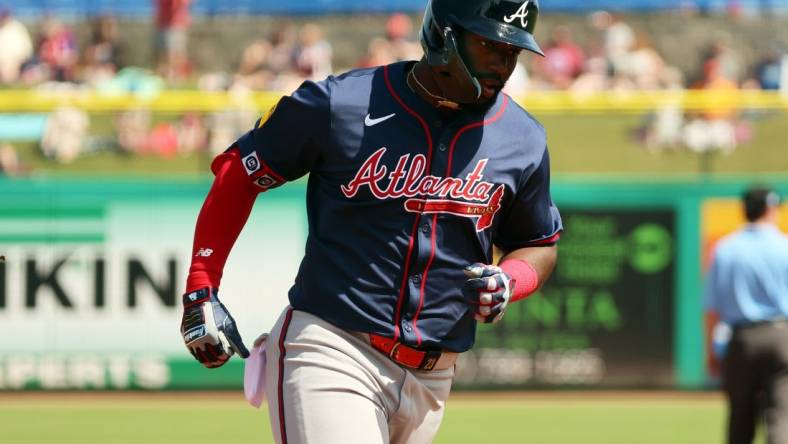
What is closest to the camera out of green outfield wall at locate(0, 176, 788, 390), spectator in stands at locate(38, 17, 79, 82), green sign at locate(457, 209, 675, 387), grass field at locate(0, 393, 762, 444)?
grass field at locate(0, 393, 762, 444)

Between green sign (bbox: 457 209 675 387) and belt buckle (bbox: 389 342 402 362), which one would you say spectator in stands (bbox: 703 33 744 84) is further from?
belt buckle (bbox: 389 342 402 362)

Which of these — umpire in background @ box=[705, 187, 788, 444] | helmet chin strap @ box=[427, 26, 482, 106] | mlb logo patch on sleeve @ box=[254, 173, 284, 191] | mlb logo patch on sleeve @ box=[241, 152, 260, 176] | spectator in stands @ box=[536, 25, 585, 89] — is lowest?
spectator in stands @ box=[536, 25, 585, 89]

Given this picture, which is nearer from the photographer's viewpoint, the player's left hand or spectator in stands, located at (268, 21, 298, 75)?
the player's left hand

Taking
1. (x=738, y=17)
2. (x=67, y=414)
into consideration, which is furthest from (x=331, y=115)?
(x=738, y=17)

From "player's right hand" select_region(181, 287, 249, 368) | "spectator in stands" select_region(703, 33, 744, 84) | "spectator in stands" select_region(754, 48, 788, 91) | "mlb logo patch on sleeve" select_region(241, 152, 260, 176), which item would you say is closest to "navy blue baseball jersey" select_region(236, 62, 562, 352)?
"mlb logo patch on sleeve" select_region(241, 152, 260, 176)

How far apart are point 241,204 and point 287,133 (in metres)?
0.29

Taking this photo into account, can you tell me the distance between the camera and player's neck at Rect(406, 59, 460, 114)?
4.30 metres

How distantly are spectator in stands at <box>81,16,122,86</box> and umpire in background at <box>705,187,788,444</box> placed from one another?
9.04 meters

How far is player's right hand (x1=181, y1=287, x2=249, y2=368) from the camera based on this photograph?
4121 mm

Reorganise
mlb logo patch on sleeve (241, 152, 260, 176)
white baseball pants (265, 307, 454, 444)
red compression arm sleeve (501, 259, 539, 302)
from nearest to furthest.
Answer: white baseball pants (265, 307, 454, 444) < mlb logo patch on sleeve (241, 152, 260, 176) < red compression arm sleeve (501, 259, 539, 302)

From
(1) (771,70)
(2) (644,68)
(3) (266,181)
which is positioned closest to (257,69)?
(2) (644,68)

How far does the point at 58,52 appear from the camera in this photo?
16.3 meters

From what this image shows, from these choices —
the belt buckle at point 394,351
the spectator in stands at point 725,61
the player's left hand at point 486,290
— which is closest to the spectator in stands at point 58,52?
the spectator in stands at point 725,61

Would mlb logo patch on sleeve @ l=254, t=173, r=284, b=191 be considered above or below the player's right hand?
above
